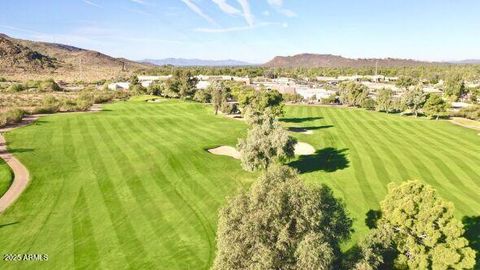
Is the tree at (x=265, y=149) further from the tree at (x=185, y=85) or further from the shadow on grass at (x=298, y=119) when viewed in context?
A: the tree at (x=185, y=85)

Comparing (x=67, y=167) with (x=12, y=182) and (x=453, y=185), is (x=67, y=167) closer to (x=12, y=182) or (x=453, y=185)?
(x=12, y=182)

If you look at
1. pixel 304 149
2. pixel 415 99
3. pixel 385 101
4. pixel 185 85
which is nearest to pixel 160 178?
pixel 304 149

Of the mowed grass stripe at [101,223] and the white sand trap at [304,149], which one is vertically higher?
the white sand trap at [304,149]

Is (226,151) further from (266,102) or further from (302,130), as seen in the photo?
(266,102)

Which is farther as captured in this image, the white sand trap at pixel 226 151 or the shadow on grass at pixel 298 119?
the shadow on grass at pixel 298 119

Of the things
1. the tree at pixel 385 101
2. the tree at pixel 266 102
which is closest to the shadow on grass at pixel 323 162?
the tree at pixel 266 102

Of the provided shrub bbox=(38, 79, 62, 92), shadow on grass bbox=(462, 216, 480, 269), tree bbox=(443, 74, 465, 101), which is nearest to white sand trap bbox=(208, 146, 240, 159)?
shadow on grass bbox=(462, 216, 480, 269)
